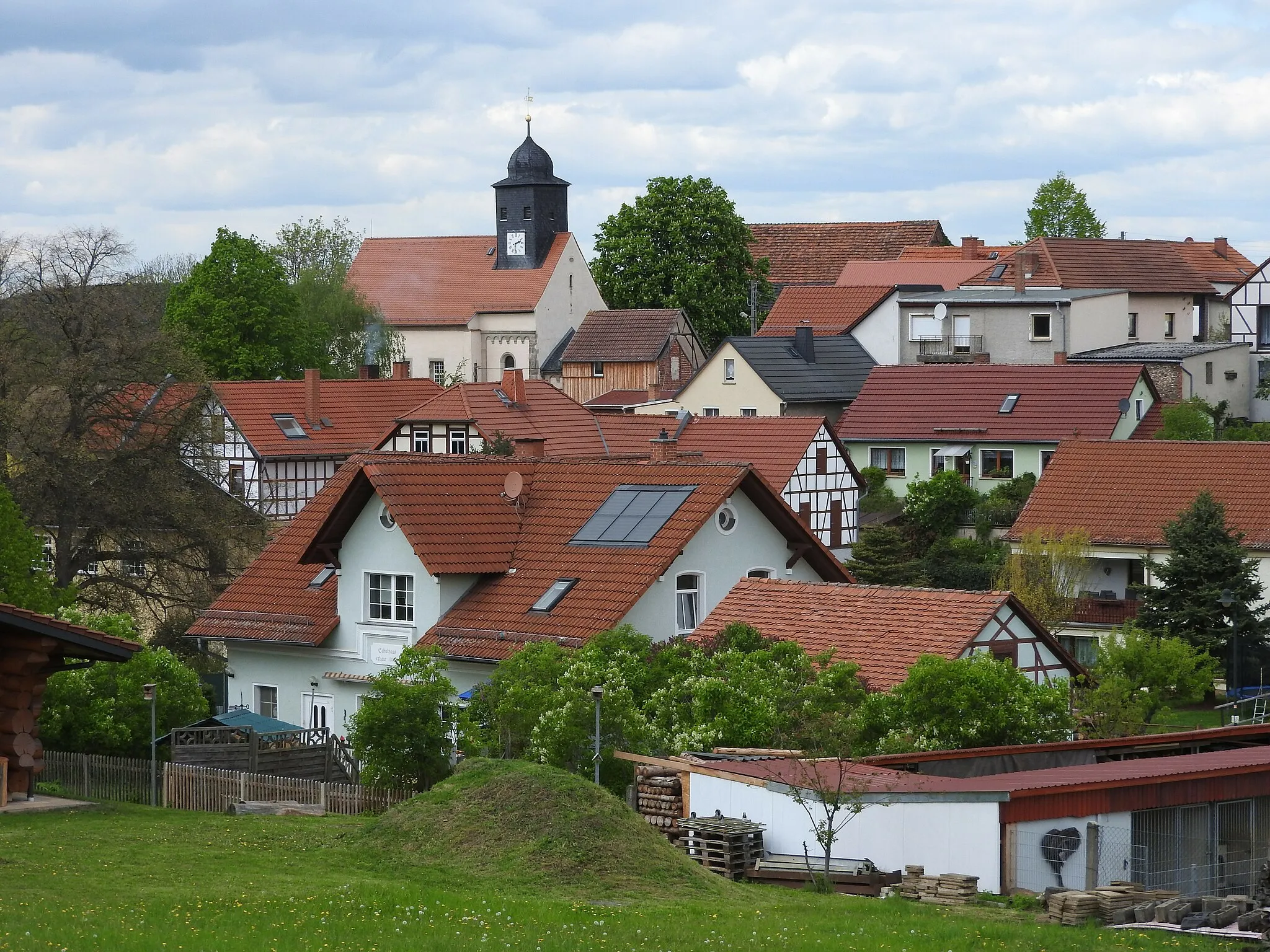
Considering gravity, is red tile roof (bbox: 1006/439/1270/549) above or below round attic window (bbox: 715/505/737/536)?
above

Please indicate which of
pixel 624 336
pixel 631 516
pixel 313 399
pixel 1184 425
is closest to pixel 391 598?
pixel 631 516

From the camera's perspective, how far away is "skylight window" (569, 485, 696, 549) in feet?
116

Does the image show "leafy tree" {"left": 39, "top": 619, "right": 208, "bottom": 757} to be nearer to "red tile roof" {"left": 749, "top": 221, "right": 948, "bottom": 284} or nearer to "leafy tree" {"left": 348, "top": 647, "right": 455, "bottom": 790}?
"leafy tree" {"left": 348, "top": 647, "right": 455, "bottom": 790}

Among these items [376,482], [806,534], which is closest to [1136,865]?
[806,534]

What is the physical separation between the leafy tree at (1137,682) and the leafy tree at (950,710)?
196 inches

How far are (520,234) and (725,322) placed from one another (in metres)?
16.6

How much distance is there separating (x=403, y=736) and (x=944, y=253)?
76.5m

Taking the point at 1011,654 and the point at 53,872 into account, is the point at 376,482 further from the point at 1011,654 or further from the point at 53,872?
the point at 53,872

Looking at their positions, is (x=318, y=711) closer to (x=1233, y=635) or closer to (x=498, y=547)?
(x=498, y=547)

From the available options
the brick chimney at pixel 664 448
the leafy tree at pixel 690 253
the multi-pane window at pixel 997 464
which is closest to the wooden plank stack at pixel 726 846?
the brick chimney at pixel 664 448

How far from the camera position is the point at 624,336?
291 feet

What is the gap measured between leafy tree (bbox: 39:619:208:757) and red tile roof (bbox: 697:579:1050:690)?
30.2 ft

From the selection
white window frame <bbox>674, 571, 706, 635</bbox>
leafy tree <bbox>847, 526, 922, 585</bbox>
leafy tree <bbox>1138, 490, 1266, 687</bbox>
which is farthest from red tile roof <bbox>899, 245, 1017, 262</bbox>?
white window frame <bbox>674, 571, 706, 635</bbox>

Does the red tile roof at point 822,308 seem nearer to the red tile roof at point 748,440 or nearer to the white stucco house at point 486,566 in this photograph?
the red tile roof at point 748,440
